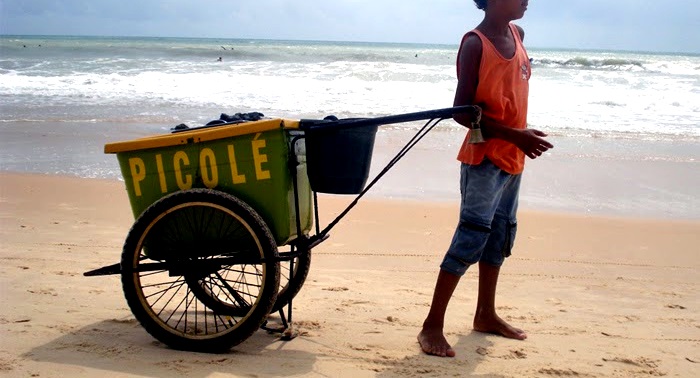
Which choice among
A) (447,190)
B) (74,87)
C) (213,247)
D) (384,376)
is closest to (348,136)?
(213,247)

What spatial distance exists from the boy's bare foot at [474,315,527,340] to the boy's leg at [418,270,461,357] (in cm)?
35

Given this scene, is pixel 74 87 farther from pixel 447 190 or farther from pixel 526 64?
pixel 526 64

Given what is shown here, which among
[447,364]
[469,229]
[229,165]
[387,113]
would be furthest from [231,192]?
[387,113]

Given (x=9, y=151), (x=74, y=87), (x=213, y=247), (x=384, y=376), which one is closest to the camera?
(x=384, y=376)

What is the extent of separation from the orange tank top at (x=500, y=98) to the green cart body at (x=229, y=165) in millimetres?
771

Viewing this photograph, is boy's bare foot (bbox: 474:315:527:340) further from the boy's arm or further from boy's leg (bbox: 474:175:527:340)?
the boy's arm

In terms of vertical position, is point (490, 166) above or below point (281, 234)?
above

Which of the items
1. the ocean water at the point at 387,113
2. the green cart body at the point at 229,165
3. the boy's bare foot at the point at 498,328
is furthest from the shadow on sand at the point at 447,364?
the ocean water at the point at 387,113

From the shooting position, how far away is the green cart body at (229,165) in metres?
3.10

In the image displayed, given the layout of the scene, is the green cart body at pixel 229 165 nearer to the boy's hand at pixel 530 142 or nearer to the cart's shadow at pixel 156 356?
the cart's shadow at pixel 156 356

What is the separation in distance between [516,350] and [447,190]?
4138 millimetres

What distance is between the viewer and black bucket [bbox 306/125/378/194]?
3.17 meters

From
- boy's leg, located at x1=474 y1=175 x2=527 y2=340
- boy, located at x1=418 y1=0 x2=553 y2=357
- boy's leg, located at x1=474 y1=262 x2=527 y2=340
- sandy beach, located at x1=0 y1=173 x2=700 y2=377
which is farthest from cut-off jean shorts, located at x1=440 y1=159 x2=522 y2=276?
sandy beach, located at x1=0 y1=173 x2=700 y2=377

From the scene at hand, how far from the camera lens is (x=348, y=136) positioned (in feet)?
10.4
